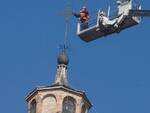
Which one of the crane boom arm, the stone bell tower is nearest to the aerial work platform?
the crane boom arm

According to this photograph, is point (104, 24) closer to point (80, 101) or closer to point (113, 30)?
point (113, 30)

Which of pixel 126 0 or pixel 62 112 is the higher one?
pixel 62 112

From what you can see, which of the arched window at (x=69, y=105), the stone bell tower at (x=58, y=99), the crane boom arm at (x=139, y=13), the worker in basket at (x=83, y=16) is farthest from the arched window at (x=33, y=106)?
the crane boom arm at (x=139, y=13)

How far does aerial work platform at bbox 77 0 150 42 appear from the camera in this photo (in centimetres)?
3156

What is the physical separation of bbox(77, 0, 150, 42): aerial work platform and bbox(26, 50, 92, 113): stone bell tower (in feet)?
103

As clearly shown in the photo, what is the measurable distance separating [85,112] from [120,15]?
113ft

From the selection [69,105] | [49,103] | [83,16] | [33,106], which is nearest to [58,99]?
[49,103]

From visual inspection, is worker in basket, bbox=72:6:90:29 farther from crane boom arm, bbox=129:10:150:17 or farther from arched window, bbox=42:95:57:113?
arched window, bbox=42:95:57:113

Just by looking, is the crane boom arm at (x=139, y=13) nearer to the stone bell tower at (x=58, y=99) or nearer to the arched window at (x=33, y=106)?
the stone bell tower at (x=58, y=99)

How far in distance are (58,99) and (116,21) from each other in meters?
32.5

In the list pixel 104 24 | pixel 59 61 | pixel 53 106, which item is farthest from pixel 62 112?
pixel 104 24

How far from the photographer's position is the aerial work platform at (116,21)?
31.6 metres

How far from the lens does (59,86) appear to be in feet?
211

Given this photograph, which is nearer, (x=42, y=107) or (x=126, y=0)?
(x=126, y=0)
